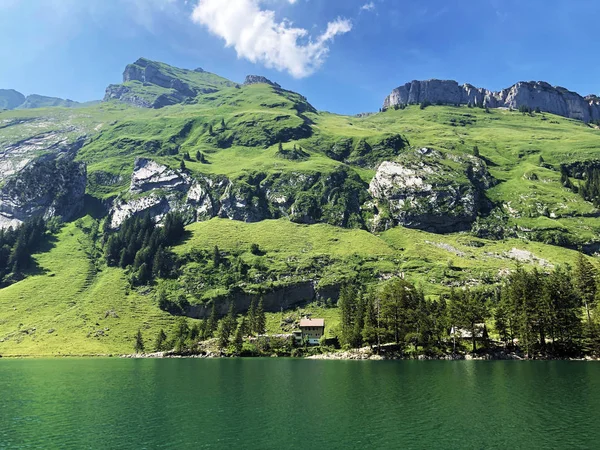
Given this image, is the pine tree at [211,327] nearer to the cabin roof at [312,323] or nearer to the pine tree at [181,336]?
the pine tree at [181,336]

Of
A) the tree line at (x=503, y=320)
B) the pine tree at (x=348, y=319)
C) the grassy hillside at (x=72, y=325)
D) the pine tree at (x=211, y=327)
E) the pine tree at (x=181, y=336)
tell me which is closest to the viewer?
the tree line at (x=503, y=320)

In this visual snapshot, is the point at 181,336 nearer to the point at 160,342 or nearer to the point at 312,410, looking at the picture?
the point at 160,342

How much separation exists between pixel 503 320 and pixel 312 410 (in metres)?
90.9

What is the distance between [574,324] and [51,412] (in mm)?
120720

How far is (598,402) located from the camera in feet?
173

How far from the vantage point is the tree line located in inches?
4348

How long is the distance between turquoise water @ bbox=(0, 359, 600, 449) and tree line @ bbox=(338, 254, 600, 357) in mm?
26893

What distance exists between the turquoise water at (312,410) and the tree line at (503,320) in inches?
1059

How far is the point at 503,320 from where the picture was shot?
121 metres

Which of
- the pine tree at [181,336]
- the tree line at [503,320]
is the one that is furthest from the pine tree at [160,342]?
the tree line at [503,320]

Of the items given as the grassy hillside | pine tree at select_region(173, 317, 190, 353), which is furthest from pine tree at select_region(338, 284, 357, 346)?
the grassy hillside

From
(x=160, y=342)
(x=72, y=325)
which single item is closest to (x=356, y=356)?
(x=160, y=342)

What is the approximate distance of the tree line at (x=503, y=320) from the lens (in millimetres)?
110438

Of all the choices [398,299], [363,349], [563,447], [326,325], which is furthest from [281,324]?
[563,447]
